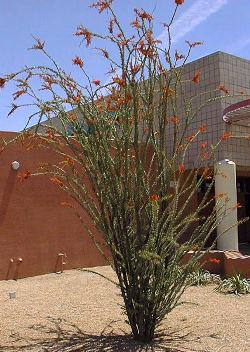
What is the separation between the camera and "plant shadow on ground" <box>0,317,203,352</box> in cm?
586

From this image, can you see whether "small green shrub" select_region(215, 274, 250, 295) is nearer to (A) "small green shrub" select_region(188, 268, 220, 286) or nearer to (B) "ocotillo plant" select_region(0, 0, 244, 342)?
(A) "small green shrub" select_region(188, 268, 220, 286)

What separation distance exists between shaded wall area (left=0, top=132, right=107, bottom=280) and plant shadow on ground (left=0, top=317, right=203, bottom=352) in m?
5.29

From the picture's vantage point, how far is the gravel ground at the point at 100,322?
5984 mm

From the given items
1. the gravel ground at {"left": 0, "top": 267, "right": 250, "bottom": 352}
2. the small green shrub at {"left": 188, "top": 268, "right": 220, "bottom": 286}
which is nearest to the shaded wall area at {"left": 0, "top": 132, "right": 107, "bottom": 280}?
the gravel ground at {"left": 0, "top": 267, "right": 250, "bottom": 352}

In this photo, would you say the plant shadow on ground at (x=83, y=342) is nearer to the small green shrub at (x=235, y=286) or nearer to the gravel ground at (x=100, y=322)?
the gravel ground at (x=100, y=322)

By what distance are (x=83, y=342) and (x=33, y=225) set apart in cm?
643

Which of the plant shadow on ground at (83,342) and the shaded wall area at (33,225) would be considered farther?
the shaded wall area at (33,225)

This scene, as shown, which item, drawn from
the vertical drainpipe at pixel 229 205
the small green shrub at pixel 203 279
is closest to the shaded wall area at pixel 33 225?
the vertical drainpipe at pixel 229 205

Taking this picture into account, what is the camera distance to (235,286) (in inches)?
364

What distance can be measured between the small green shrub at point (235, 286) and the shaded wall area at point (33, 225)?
4602mm

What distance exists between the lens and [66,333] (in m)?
6.64

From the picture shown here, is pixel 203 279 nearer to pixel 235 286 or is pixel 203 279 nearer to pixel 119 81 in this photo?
pixel 235 286

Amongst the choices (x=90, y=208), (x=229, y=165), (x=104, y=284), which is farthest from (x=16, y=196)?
(x=90, y=208)

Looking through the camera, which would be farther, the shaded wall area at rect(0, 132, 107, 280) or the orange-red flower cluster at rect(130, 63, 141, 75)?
the shaded wall area at rect(0, 132, 107, 280)
